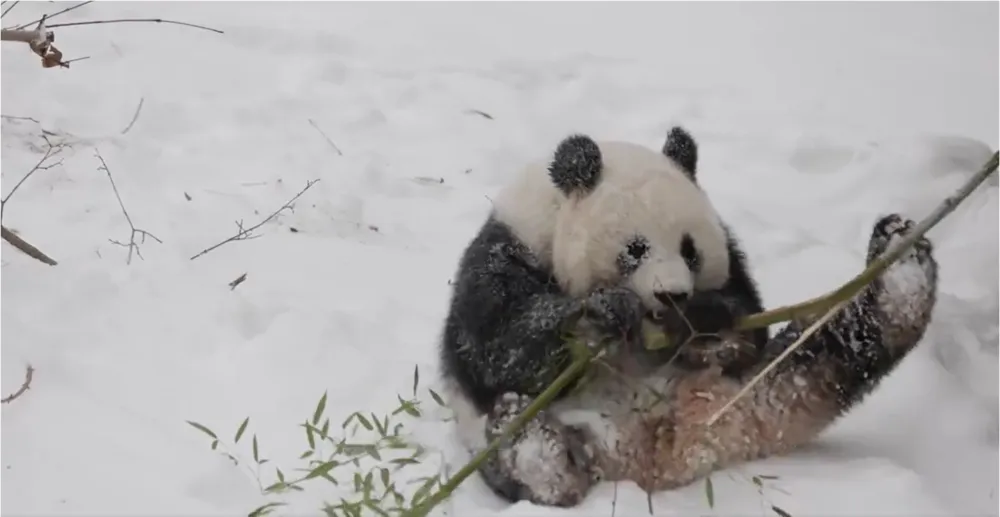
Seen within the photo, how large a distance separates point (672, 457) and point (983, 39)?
12.3 feet

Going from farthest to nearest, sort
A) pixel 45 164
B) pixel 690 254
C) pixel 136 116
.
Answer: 1. pixel 136 116
2. pixel 45 164
3. pixel 690 254

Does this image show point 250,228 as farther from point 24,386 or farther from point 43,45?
point 43,45

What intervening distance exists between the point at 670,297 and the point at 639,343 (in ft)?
0.43

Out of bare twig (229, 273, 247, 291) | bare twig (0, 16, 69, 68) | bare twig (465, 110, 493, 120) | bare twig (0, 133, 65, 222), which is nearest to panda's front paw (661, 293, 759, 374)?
bare twig (0, 16, 69, 68)

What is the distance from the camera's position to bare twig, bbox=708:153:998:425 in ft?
6.20

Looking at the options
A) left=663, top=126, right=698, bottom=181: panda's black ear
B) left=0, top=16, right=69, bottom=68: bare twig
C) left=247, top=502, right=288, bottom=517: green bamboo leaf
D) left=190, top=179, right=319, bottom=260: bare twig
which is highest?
left=0, top=16, right=69, bottom=68: bare twig

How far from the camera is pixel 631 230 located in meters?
2.06

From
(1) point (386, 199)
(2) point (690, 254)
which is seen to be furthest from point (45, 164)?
(2) point (690, 254)

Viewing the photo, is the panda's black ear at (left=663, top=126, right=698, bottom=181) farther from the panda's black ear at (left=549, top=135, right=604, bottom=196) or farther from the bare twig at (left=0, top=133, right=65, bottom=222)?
the bare twig at (left=0, top=133, right=65, bottom=222)

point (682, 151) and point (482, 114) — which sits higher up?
point (682, 151)

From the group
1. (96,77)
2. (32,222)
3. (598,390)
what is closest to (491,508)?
(598,390)

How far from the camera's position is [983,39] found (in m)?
4.75

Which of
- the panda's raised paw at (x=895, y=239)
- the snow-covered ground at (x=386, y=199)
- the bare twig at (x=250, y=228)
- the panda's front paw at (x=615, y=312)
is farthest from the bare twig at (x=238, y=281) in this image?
the panda's raised paw at (x=895, y=239)

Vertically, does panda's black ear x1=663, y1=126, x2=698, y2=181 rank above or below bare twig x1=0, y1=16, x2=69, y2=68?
below
